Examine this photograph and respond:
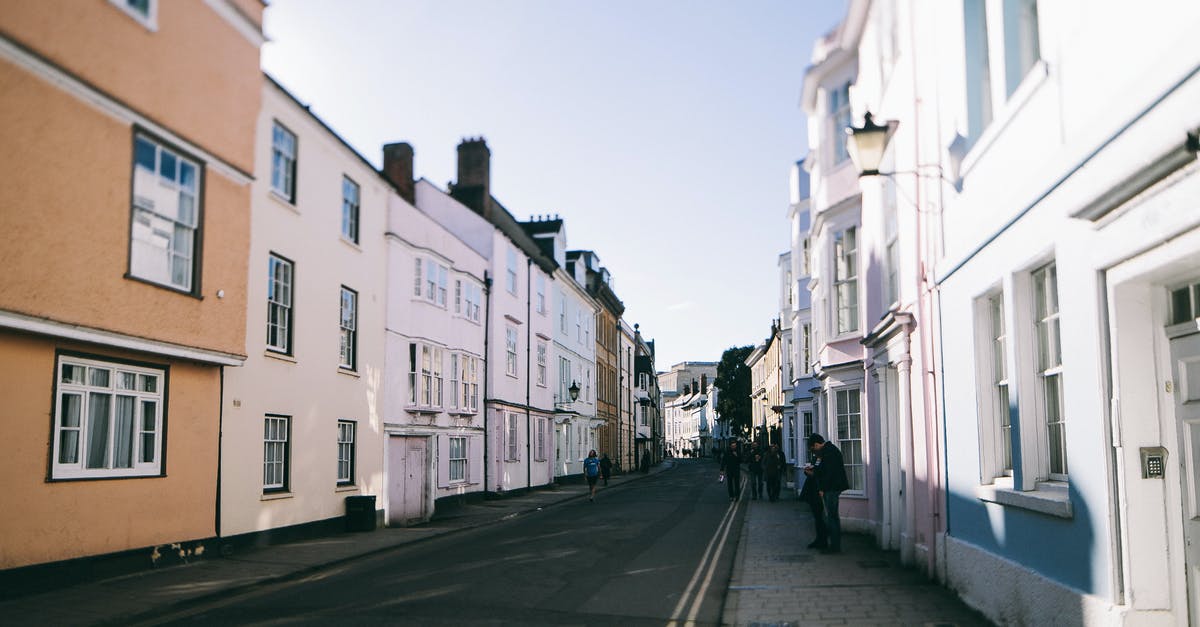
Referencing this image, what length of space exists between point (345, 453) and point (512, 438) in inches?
532

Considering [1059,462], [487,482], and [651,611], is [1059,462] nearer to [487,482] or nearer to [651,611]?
[651,611]

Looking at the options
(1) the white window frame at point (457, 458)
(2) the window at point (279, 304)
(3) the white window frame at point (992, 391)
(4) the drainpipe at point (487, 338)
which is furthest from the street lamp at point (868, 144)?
(4) the drainpipe at point (487, 338)

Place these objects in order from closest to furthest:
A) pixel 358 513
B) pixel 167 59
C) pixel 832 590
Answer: pixel 832 590, pixel 167 59, pixel 358 513

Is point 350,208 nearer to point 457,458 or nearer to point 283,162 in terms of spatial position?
point 283,162

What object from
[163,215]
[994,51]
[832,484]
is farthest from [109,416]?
[994,51]

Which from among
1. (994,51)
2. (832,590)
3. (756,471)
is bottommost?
(832,590)

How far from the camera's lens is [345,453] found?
1972 centimetres

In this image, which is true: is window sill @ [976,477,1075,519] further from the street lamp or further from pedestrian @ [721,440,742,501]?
pedestrian @ [721,440,742,501]

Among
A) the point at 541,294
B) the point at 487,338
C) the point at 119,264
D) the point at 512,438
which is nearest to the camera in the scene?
the point at 119,264

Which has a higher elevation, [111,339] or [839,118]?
[839,118]

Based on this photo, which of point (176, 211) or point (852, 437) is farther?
point (852, 437)

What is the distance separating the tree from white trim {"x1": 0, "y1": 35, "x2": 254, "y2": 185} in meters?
70.4

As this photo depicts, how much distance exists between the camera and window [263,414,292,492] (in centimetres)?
1648

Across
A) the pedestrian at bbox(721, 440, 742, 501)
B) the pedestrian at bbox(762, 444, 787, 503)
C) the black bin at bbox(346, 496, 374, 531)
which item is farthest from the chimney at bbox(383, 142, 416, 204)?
the pedestrian at bbox(762, 444, 787, 503)
